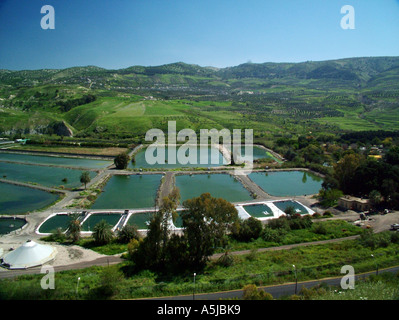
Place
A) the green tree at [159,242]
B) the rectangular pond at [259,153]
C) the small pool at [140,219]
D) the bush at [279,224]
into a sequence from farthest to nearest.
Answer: the rectangular pond at [259,153]
the small pool at [140,219]
the bush at [279,224]
the green tree at [159,242]

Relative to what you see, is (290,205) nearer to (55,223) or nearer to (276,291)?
(276,291)

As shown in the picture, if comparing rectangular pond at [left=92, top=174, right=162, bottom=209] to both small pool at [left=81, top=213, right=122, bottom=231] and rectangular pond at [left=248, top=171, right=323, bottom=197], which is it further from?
rectangular pond at [left=248, top=171, right=323, bottom=197]

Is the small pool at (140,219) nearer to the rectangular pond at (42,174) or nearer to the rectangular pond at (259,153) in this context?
the rectangular pond at (42,174)

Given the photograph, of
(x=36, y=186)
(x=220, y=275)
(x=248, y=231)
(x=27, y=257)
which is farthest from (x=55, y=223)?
(x=248, y=231)

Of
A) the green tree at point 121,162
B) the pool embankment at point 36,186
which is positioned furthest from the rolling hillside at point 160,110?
the pool embankment at point 36,186
